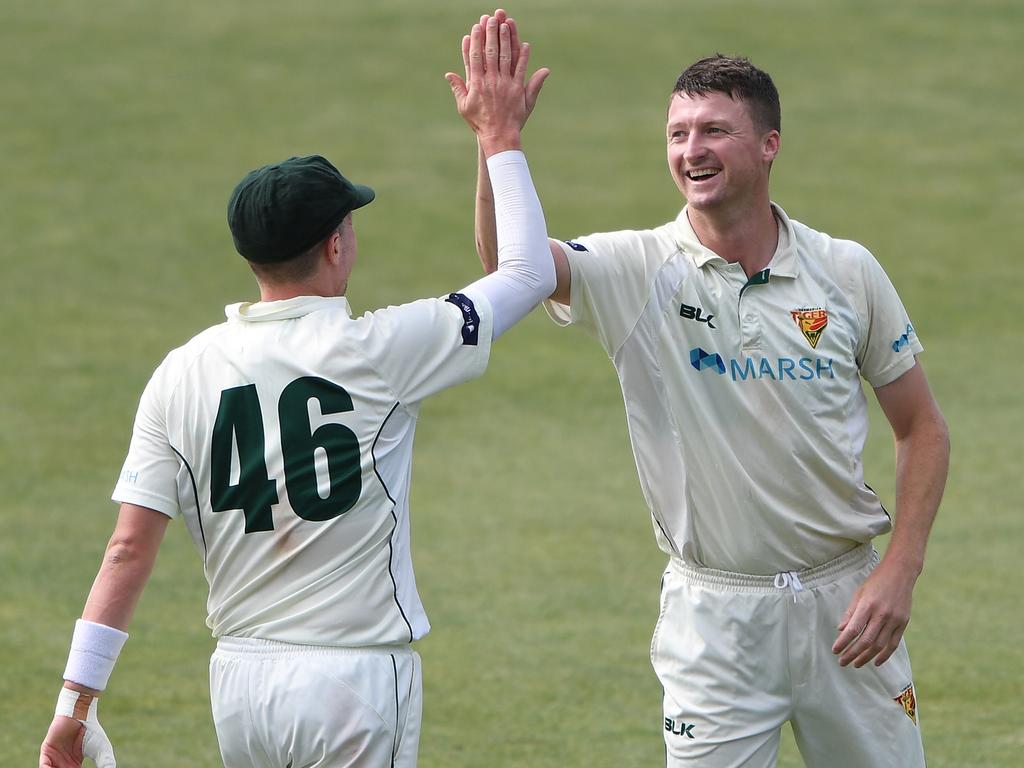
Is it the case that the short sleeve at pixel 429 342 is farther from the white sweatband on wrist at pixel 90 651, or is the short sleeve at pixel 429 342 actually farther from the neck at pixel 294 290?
the white sweatband on wrist at pixel 90 651

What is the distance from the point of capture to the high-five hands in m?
3.93

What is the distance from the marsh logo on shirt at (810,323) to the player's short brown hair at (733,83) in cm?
51

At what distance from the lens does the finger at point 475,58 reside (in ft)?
12.9

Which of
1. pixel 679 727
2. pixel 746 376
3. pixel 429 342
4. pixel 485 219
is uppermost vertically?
pixel 485 219

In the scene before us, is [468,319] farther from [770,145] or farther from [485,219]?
[770,145]

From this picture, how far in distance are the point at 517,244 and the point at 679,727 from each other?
140cm

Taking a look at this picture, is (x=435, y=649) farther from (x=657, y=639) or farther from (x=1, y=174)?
(x=1, y=174)

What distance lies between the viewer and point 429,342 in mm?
3711

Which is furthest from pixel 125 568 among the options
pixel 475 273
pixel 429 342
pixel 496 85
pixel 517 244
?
pixel 475 273

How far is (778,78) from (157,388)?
1677 cm

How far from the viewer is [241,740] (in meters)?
3.70

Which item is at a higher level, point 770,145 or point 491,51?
point 491,51

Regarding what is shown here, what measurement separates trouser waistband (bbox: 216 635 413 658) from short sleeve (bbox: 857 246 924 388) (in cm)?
153

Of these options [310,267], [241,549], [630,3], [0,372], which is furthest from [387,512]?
[630,3]
